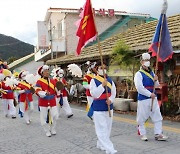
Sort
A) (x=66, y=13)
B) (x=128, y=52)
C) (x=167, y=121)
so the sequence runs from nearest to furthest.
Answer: (x=167, y=121) < (x=128, y=52) < (x=66, y=13)

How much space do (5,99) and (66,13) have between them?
49.7ft

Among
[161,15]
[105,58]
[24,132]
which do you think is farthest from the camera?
[105,58]

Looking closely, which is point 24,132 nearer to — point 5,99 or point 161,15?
point 5,99

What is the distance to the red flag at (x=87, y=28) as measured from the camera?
6.85 metres

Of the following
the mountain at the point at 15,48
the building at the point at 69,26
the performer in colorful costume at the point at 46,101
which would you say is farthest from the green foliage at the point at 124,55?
the mountain at the point at 15,48

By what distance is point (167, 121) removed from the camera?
10.2m

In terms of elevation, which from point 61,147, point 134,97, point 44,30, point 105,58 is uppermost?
point 44,30

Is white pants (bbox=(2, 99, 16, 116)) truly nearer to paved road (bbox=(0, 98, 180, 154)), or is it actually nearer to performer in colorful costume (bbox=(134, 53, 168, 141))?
paved road (bbox=(0, 98, 180, 154))

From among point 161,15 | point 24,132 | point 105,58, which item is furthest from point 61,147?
point 105,58

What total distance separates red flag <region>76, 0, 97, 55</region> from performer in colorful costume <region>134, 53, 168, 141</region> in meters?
1.50

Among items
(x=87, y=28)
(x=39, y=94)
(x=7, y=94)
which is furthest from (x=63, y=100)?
(x=87, y=28)

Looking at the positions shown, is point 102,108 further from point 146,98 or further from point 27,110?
point 27,110

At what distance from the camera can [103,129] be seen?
642 cm

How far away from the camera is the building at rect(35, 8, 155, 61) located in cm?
2702
